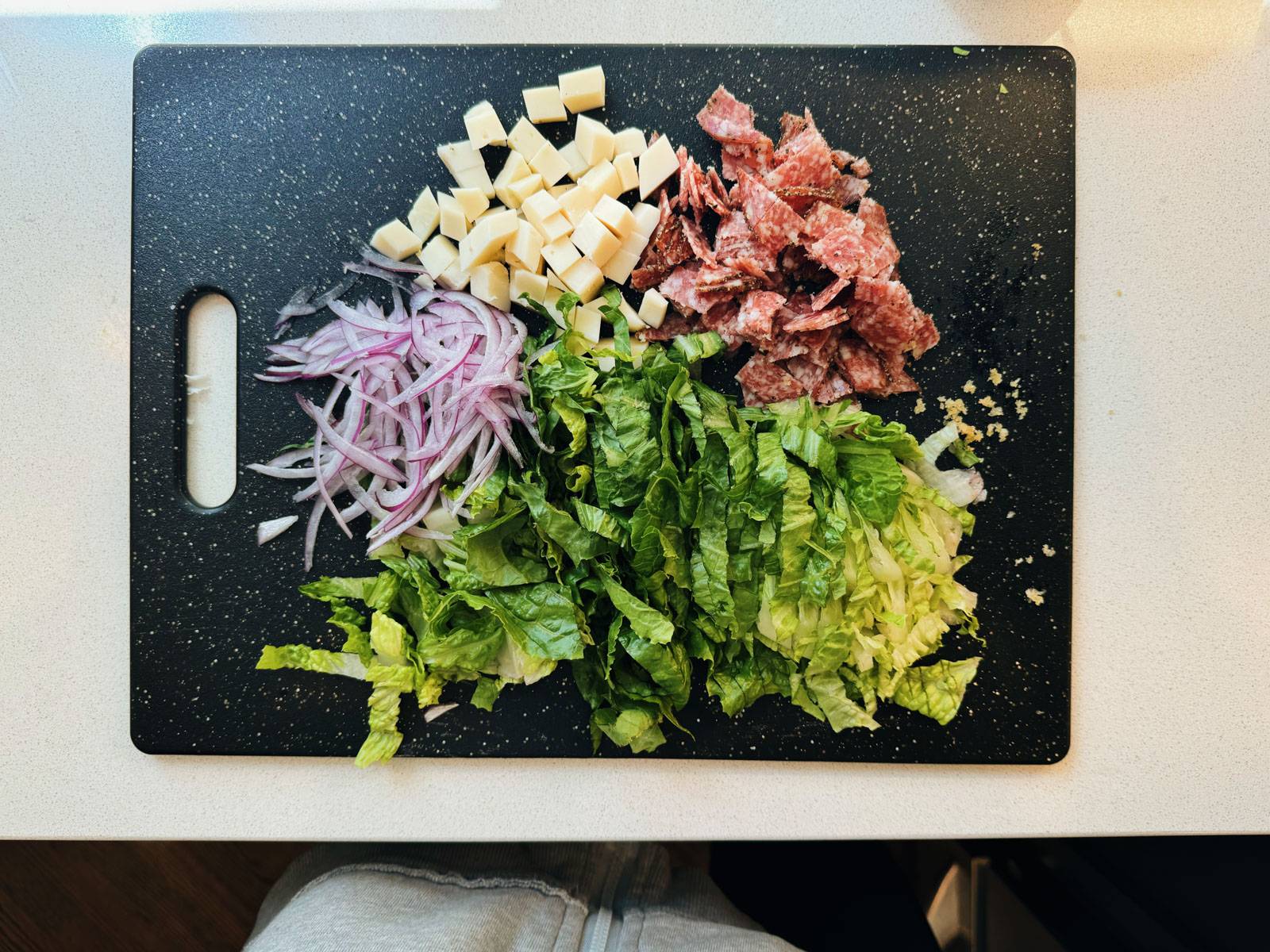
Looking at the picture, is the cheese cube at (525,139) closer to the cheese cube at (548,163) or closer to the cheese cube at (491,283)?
the cheese cube at (548,163)

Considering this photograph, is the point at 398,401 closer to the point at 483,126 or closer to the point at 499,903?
the point at 483,126

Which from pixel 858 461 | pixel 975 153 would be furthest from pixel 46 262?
pixel 975 153

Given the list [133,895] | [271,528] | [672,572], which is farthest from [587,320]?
[133,895]

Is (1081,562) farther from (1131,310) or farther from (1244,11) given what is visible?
(1244,11)

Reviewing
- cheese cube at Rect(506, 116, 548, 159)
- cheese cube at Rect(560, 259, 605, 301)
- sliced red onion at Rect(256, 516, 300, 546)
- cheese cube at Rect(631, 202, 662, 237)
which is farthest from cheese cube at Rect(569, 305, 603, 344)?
sliced red onion at Rect(256, 516, 300, 546)

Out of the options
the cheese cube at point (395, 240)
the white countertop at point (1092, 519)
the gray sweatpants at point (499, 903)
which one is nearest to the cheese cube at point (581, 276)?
the cheese cube at point (395, 240)
